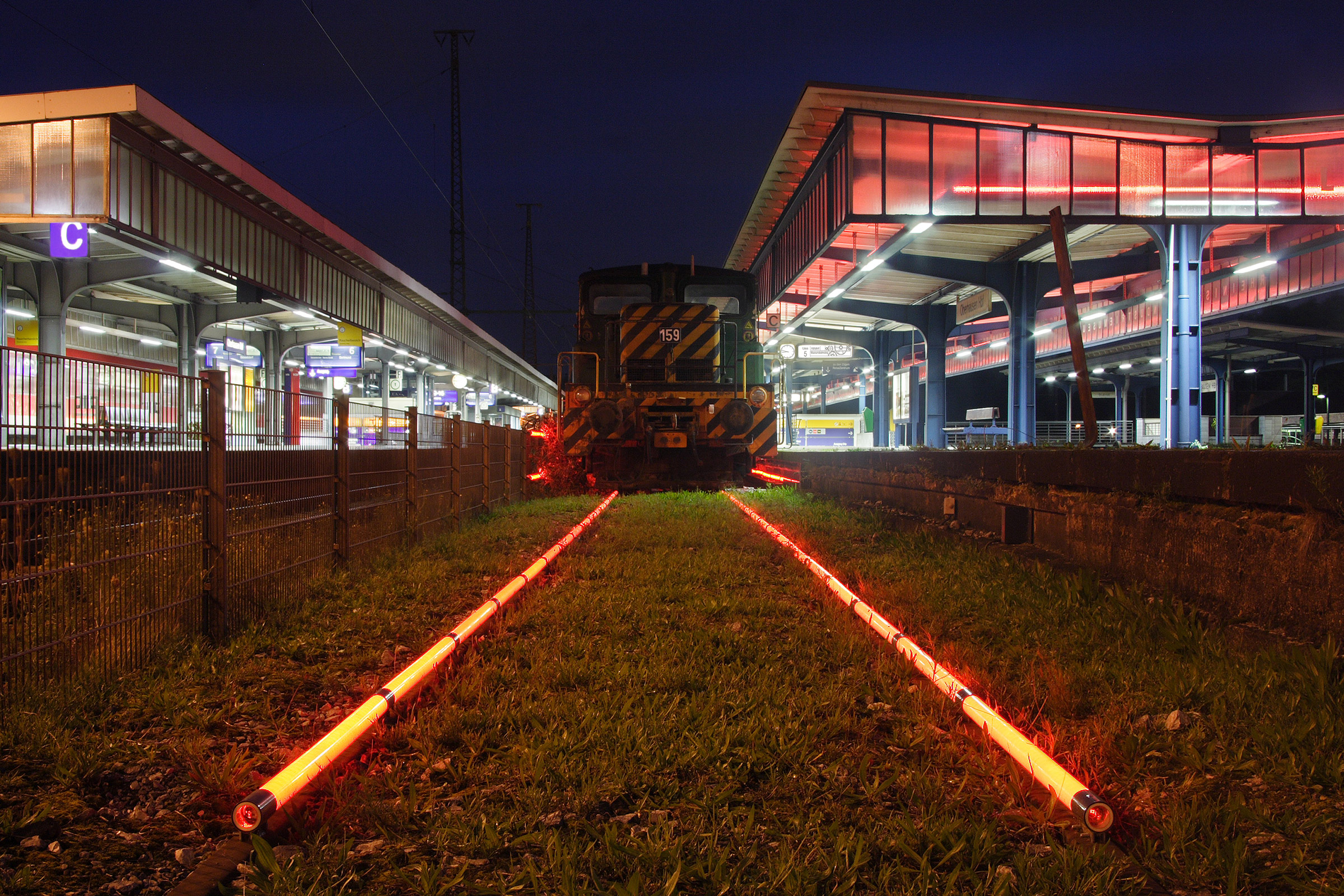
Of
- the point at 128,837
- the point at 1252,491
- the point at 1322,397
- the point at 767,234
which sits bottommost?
the point at 128,837

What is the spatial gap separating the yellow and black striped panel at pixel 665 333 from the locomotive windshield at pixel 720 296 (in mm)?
793

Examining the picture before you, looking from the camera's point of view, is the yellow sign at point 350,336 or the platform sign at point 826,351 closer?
the yellow sign at point 350,336

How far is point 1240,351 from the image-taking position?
135 feet

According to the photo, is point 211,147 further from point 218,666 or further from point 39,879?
point 39,879

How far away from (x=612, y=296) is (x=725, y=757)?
43.2 feet

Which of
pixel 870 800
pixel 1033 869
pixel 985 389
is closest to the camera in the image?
pixel 1033 869

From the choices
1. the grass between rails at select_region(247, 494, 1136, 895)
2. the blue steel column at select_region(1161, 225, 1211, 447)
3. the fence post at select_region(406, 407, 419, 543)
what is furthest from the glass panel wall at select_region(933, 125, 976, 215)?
the grass between rails at select_region(247, 494, 1136, 895)

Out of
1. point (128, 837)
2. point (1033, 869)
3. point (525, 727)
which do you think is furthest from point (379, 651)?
point (1033, 869)

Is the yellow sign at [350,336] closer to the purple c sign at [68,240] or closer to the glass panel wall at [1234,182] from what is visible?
the purple c sign at [68,240]

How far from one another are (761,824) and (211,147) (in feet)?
45.0

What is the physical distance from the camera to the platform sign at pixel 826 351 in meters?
32.2

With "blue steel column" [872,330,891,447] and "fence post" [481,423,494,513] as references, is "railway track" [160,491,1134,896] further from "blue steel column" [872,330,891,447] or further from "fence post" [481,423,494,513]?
"blue steel column" [872,330,891,447]

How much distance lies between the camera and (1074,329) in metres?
7.65

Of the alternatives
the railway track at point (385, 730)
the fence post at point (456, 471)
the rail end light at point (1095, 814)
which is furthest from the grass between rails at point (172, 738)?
the fence post at point (456, 471)
